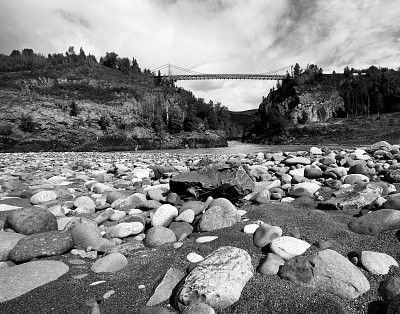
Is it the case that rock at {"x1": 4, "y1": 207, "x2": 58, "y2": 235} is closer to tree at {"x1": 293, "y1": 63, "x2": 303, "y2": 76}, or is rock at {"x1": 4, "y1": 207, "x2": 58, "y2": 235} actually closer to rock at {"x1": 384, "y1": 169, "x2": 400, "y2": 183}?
rock at {"x1": 384, "y1": 169, "x2": 400, "y2": 183}

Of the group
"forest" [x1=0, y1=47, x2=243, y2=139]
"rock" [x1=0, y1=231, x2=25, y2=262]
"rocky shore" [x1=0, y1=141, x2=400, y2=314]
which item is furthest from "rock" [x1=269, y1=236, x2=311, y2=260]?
"forest" [x1=0, y1=47, x2=243, y2=139]

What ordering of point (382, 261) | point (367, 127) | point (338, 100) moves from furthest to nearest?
1. point (338, 100)
2. point (367, 127)
3. point (382, 261)

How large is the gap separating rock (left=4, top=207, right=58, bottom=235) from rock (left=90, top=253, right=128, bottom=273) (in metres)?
1.42

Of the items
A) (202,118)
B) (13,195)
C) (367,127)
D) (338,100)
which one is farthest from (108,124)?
(338,100)

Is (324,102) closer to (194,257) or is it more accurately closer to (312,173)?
(312,173)

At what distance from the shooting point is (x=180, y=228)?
12.4 ft

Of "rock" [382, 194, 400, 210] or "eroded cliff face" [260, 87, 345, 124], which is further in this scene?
"eroded cliff face" [260, 87, 345, 124]

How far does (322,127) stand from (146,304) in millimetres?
68217

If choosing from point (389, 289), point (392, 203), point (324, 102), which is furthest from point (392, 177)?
point (324, 102)

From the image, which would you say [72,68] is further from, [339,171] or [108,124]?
[339,171]

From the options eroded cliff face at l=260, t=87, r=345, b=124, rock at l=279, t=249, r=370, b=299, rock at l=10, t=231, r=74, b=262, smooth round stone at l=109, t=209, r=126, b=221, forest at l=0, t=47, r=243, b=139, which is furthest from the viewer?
eroded cliff face at l=260, t=87, r=345, b=124

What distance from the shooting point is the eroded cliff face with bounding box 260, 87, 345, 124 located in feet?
277

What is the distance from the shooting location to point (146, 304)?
2.09 m

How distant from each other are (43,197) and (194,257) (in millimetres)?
4619
